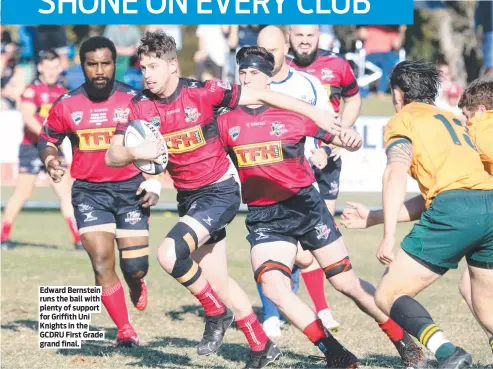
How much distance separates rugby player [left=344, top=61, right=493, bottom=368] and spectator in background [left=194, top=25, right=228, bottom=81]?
51.5ft

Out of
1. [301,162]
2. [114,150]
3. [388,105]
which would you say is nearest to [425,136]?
[301,162]

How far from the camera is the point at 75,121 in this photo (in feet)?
28.0

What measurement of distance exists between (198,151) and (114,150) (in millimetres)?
665

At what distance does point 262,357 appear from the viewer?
24.3 feet

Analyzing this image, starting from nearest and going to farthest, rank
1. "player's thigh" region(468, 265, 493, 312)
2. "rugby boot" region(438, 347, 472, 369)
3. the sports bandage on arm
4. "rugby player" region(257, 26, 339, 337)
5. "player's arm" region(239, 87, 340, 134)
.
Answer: "rugby boot" region(438, 347, 472, 369) → "player's arm" region(239, 87, 340, 134) → "player's thigh" region(468, 265, 493, 312) → the sports bandage on arm → "rugby player" region(257, 26, 339, 337)

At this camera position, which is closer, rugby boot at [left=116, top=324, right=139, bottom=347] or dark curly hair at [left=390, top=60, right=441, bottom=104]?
dark curly hair at [left=390, top=60, right=441, bottom=104]

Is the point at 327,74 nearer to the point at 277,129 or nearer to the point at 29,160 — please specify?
the point at 277,129

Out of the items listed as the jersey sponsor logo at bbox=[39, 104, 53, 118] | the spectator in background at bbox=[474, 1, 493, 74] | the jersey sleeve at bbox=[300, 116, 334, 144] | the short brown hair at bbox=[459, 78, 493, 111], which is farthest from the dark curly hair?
the spectator in background at bbox=[474, 1, 493, 74]

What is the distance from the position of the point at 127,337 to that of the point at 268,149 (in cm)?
205

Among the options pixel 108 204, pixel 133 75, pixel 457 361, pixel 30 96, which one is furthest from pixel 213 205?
pixel 133 75

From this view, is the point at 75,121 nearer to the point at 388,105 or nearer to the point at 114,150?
the point at 114,150

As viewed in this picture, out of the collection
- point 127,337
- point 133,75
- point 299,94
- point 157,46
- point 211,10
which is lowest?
point 127,337

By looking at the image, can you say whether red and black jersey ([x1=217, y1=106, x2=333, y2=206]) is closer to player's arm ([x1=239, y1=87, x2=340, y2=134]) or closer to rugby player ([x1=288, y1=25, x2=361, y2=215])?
player's arm ([x1=239, y1=87, x2=340, y2=134])

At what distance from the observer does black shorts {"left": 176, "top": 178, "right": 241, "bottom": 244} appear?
7564 millimetres
